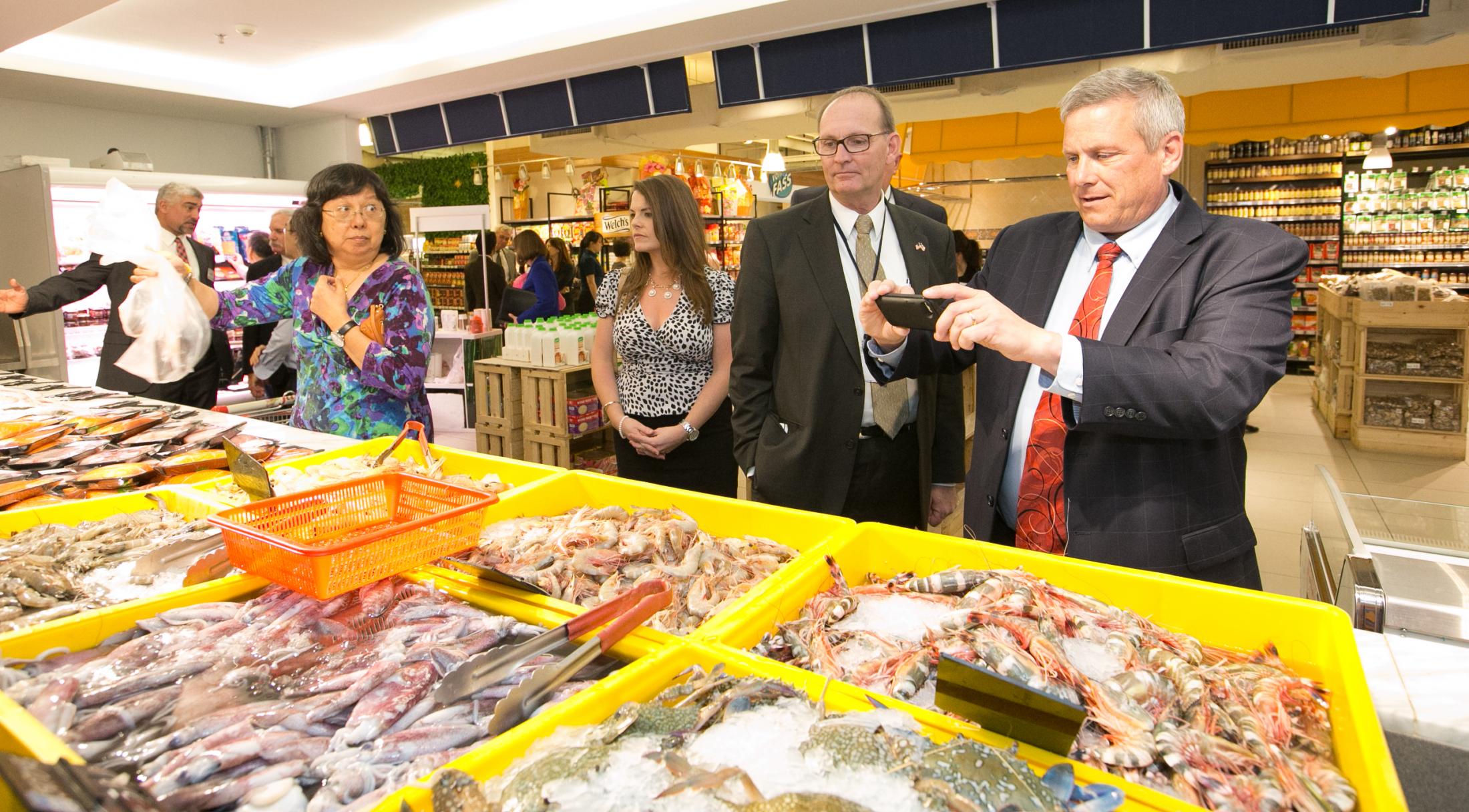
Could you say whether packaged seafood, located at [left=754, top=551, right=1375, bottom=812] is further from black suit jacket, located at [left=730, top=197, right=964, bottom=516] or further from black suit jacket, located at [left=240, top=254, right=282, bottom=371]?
black suit jacket, located at [left=240, top=254, right=282, bottom=371]

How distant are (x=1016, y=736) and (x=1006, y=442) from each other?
1.00 meters

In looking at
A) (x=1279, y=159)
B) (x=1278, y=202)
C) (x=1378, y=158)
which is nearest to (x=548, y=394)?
(x=1378, y=158)

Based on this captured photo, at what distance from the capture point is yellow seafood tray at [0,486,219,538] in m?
2.05

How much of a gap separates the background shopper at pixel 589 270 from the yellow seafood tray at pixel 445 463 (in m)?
7.66

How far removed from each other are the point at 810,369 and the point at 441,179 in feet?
44.5

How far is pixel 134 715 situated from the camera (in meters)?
1.15

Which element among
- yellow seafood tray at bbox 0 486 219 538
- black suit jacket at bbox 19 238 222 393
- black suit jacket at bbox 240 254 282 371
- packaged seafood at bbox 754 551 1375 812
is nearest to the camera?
packaged seafood at bbox 754 551 1375 812

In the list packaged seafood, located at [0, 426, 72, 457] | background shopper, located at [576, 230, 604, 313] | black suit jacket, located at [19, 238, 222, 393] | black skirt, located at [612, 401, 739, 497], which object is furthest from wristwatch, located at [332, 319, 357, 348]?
background shopper, located at [576, 230, 604, 313]

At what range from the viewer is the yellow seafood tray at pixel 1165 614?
3.20ft

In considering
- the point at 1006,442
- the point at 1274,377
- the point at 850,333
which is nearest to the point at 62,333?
the point at 850,333

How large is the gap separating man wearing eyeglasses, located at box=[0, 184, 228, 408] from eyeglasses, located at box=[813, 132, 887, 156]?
3.55m

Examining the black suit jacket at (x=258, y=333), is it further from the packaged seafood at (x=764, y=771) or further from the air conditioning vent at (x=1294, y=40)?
the air conditioning vent at (x=1294, y=40)

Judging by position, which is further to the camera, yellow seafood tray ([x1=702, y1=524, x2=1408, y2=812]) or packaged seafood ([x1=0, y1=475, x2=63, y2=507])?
packaged seafood ([x1=0, y1=475, x2=63, y2=507])

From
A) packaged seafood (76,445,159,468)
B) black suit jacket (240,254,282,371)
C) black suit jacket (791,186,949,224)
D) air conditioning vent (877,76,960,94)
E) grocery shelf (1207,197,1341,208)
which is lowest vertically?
packaged seafood (76,445,159,468)
